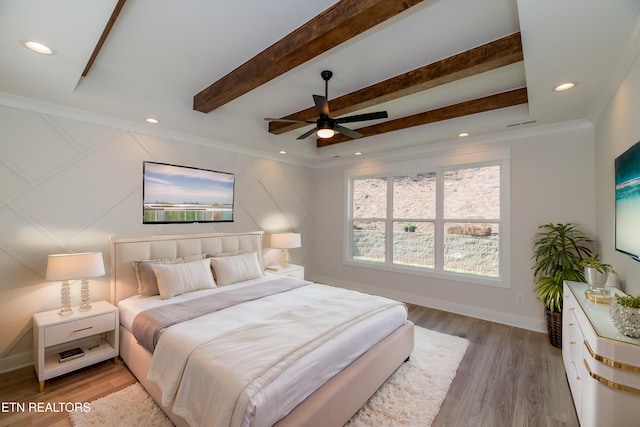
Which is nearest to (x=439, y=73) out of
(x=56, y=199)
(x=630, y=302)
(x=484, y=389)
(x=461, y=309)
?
(x=630, y=302)

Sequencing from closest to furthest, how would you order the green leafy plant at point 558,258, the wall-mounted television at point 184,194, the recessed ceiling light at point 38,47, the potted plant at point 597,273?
the recessed ceiling light at point 38,47 → the potted plant at point 597,273 → the green leafy plant at point 558,258 → the wall-mounted television at point 184,194

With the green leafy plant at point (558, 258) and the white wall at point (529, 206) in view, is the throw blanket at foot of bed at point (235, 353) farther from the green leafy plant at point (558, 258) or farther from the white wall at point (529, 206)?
the white wall at point (529, 206)

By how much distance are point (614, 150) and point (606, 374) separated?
6.51 feet

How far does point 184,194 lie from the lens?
3.72 m

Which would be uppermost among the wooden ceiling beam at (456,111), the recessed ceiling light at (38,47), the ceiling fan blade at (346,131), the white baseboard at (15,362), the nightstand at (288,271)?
the wooden ceiling beam at (456,111)

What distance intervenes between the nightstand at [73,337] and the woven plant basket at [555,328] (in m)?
4.55

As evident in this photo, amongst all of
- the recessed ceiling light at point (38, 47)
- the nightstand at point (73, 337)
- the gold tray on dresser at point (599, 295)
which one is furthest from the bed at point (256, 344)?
the recessed ceiling light at point (38, 47)

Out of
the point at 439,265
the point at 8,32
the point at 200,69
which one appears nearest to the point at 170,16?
the point at 200,69

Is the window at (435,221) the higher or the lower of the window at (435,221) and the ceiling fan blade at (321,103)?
the lower

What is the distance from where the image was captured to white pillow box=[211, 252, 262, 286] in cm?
339

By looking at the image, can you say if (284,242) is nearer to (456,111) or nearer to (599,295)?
(456,111)

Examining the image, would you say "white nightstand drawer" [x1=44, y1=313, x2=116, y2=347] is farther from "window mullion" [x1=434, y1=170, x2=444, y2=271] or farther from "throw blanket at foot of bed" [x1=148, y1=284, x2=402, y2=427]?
"window mullion" [x1=434, y1=170, x2=444, y2=271]

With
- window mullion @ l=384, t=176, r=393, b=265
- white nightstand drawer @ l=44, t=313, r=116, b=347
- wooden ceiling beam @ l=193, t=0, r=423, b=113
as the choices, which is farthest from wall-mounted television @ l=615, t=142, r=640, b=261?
white nightstand drawer @ l=44, t=313, r=116, b=347

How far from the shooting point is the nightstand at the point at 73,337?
2316 mm
